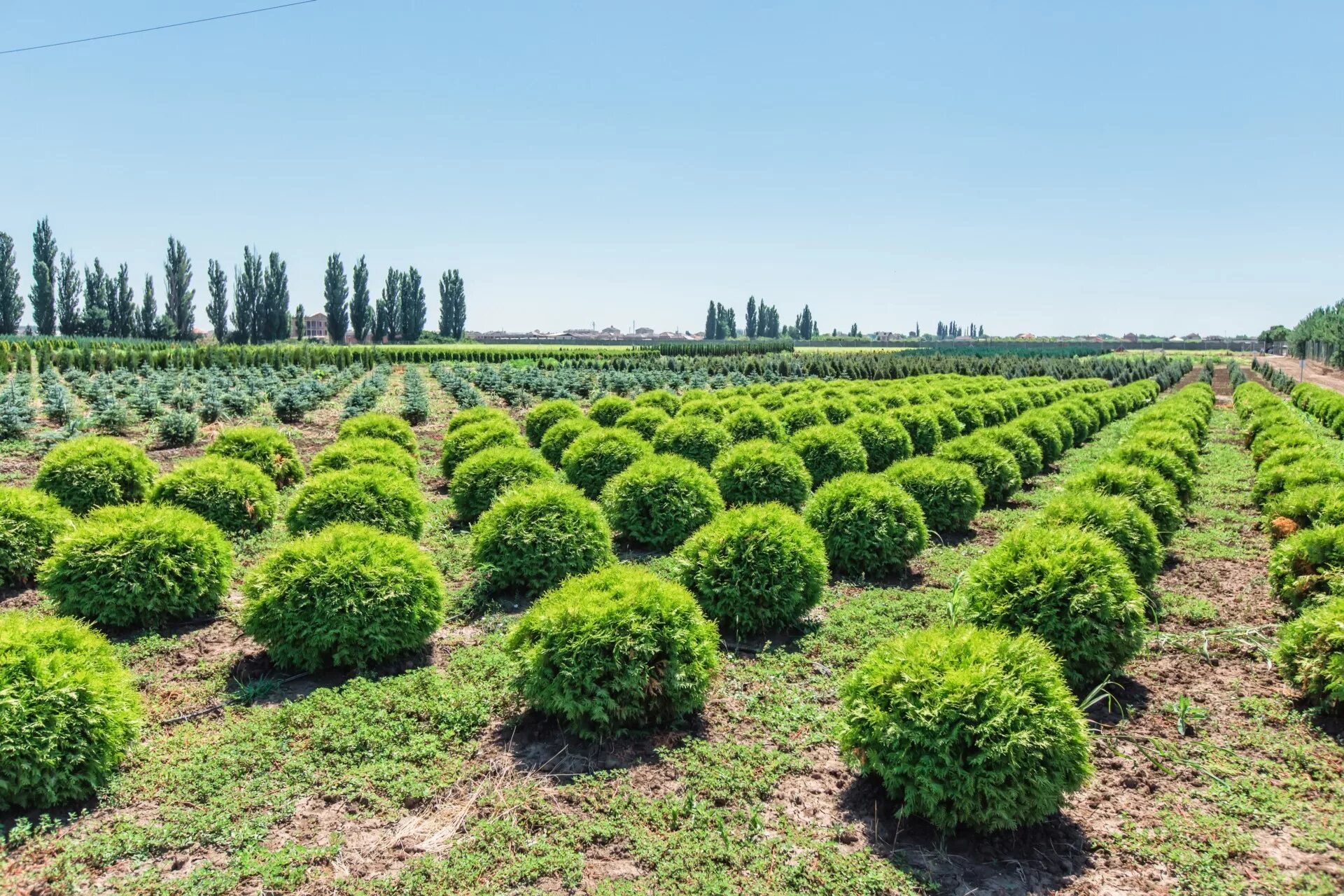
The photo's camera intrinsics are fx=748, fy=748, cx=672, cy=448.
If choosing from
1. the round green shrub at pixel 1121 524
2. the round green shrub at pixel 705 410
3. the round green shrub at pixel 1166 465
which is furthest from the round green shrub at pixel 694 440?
the round green shrub at pixel 1166 465

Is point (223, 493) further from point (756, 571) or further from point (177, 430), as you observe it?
point (177, 430)

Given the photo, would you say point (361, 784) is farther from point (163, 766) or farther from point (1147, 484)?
point (1147, 484)

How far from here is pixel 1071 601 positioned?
5.75 m

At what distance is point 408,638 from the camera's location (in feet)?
20.0

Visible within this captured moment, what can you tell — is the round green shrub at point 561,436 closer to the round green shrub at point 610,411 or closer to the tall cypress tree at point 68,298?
the round green shrub at point 610,411

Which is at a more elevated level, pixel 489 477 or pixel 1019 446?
pixel 1019 446

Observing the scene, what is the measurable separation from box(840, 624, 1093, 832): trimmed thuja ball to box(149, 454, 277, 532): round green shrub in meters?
8.40

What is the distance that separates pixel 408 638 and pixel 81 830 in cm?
234

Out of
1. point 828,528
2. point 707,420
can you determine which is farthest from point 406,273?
point 828,528

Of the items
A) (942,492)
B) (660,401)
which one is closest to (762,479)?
(942,492)

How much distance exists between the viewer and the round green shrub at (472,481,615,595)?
297 inches

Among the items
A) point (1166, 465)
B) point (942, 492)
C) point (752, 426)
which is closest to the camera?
point (942, 492)

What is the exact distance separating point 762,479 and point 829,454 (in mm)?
2609

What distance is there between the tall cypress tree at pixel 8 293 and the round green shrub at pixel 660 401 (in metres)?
73.8
